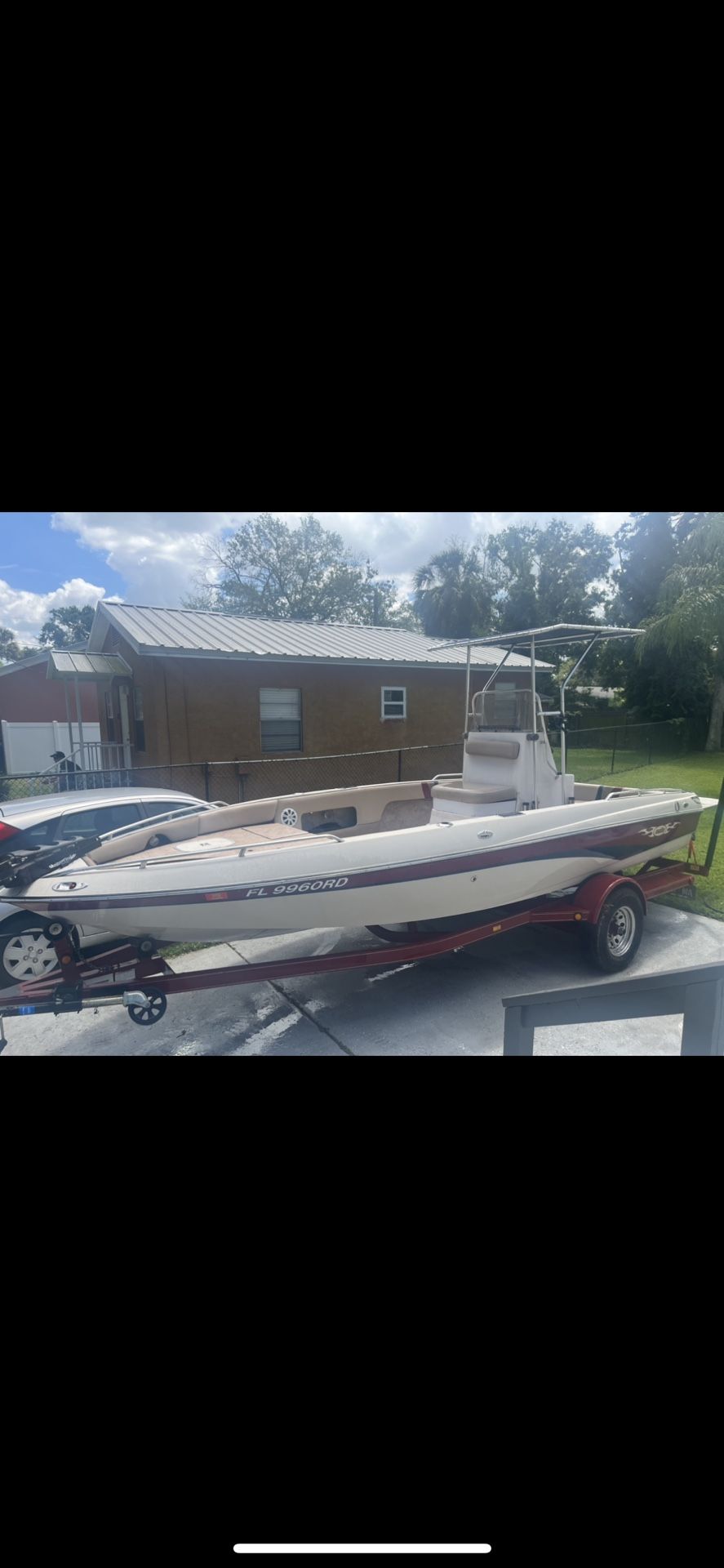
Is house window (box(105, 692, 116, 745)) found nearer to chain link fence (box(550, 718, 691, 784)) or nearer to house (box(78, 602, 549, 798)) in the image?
house (box(78, 602, 549, 798))

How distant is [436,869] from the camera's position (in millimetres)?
3092

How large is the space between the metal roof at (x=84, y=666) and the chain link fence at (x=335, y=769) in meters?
1.05

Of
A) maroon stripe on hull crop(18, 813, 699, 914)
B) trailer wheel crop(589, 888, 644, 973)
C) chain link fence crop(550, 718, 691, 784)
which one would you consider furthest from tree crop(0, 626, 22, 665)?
chain link fence crop(550, 718, 691, 784)

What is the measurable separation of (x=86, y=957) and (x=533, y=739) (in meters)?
2.72

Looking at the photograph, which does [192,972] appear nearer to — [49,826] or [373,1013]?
[373,1013]

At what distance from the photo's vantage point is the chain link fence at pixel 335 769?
19.7 feet

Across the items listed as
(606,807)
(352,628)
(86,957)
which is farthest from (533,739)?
(352,628)

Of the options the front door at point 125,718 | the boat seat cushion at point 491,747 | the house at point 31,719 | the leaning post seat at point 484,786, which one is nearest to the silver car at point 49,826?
the leaning post seat at point 484,786

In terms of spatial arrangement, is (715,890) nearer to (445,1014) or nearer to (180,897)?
(445,1014)

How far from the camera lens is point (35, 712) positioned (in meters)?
6.90

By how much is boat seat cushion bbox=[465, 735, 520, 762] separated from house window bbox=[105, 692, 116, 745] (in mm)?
5078

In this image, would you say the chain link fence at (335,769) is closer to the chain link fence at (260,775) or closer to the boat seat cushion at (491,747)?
the chain link fence at (260,775)

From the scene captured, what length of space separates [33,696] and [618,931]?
618cm

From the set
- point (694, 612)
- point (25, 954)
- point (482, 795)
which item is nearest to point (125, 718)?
point (25, 954)
